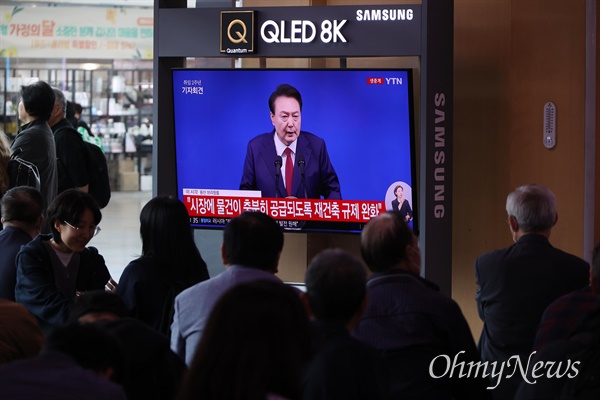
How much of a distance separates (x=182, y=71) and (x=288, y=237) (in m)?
1.43

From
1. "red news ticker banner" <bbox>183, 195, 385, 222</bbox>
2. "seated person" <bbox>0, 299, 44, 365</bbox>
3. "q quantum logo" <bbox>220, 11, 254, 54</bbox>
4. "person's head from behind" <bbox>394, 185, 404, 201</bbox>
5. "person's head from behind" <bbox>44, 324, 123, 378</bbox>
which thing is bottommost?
"seated person" <bbox>0, 299, 44, 365</bbox>

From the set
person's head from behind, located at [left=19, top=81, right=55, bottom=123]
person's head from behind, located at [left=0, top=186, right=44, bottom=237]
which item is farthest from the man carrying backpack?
person's head from behind, located at [left=0, top=186, right=44, bottom=237]

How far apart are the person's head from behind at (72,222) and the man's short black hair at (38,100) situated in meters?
1.93

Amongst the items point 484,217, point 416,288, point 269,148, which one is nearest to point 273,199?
point 269,148

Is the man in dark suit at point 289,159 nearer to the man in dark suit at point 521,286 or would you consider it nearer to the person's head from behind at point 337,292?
the man in dark suit at point 521,286

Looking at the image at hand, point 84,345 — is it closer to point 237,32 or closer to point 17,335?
point 17,335

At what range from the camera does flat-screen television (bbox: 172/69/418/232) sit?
566 cm

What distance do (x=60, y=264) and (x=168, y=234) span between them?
0.68 m

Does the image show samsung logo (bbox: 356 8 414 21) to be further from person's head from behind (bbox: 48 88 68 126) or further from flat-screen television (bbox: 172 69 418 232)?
person's head from behind (bbox: 48 88 68 126)

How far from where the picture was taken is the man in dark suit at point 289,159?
5828 millimetres

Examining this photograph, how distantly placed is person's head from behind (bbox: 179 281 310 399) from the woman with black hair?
193 cm

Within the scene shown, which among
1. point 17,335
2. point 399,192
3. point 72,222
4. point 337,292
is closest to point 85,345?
point 337,292

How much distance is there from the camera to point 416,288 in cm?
300

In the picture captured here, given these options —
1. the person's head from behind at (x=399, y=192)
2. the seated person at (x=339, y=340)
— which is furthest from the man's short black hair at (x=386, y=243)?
the person's head from behind at (x=399, y=192)
